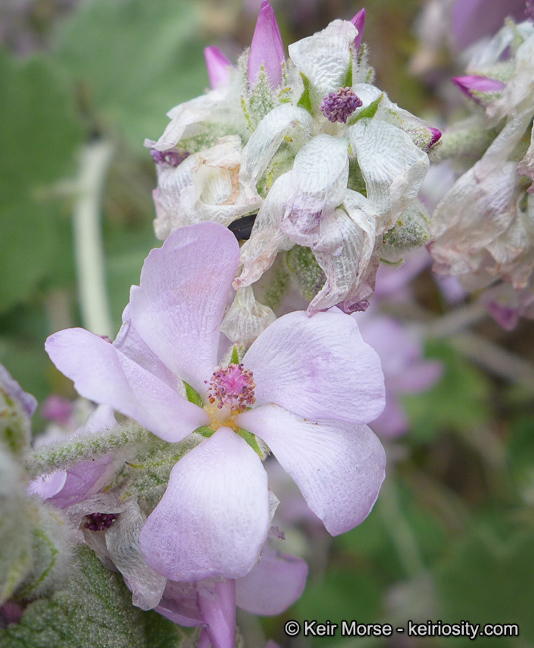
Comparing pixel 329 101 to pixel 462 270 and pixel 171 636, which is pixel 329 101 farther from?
pixel 171 636

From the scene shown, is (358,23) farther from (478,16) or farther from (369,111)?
(478,16)

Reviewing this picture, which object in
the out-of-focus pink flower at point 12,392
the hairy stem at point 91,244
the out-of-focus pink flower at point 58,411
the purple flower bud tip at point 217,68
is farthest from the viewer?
the hairy stem at point 91,244

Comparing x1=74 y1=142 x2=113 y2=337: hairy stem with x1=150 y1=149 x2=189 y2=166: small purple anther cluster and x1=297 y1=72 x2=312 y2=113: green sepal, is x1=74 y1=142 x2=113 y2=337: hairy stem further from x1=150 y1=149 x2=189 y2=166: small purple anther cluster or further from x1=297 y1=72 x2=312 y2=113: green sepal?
x1=297 y1=72 x2=312 y2=113: green sepal

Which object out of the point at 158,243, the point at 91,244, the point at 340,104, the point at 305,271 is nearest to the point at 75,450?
the point at 305,271

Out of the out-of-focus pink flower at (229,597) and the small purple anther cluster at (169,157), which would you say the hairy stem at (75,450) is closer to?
the out-of-focus pink flower at (229,597)

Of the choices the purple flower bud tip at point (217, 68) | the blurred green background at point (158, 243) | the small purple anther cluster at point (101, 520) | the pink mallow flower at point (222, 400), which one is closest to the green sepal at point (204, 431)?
the pink mallow flower at point (222, 400)

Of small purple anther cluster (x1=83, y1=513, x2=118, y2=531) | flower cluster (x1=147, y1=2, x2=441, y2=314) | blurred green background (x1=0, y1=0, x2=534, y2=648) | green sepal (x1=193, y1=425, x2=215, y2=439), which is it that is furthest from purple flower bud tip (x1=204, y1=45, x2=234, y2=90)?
blurred green background (x1=0, y1=0, x2=534, y2=648)
